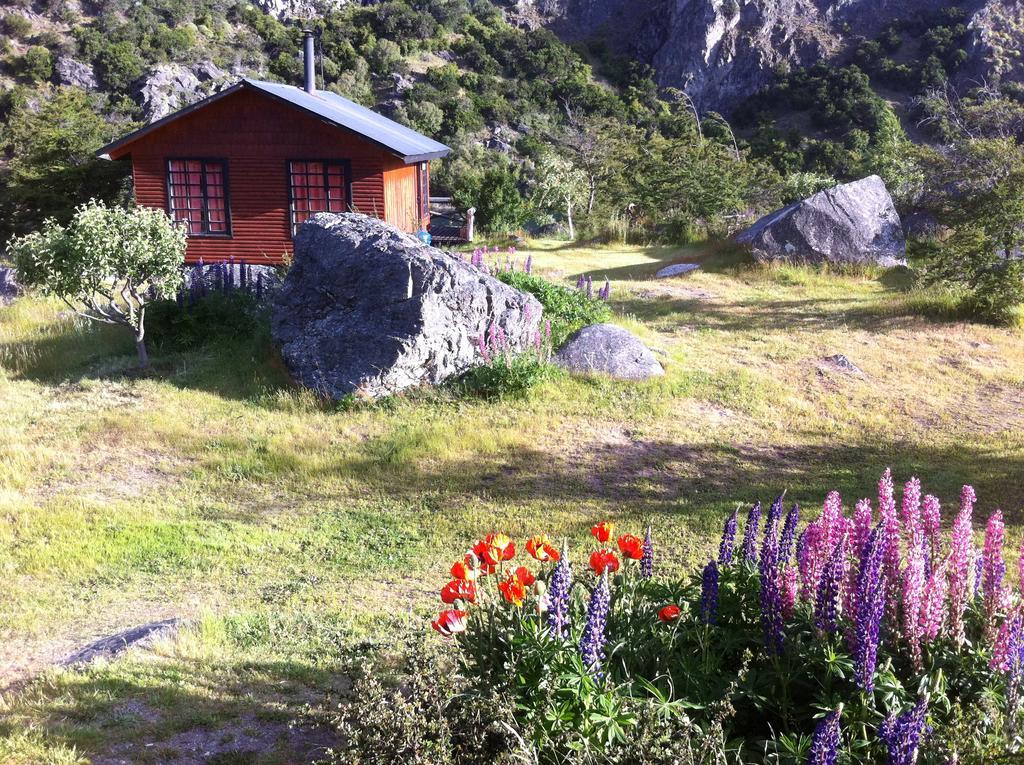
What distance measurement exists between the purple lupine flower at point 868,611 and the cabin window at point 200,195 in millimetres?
16751

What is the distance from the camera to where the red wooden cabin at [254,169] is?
57.1 ft

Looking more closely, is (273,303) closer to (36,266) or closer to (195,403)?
(195,403)

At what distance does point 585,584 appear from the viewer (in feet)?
13.3

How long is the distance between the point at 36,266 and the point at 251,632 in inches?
297

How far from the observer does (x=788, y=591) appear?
3432 mm

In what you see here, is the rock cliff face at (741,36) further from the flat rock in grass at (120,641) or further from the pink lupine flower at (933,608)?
the pink lupine flower at (933,608)

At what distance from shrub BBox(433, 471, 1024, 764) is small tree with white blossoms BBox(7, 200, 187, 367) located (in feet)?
28.2

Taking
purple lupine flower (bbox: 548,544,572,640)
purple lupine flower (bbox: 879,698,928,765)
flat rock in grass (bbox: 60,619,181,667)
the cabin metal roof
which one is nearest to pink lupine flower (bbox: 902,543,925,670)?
purple lupine flower (bbox: 879,698,928,765)

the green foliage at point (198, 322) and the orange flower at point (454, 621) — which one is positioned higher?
the green foliage at point (198, 322)

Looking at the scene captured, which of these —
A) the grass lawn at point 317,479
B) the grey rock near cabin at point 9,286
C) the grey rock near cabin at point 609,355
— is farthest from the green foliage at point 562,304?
the grey rock near cabin at point 9,286

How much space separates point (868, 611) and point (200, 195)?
56.6 feet

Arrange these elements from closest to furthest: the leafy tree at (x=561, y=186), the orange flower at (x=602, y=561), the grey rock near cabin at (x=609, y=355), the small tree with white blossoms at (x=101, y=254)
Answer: the orange flower at (x=602, y=561), the small tree with white blossoms at (x=101, y=254), the grey rock near cabin at (x=609, y=355), the leafy tree at (x=561, y=186)

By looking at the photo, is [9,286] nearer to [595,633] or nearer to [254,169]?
[254,169]

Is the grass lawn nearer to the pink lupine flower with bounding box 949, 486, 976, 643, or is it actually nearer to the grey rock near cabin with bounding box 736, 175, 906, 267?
the pink lupine flower with bounding box 949, 486, 976, 643
